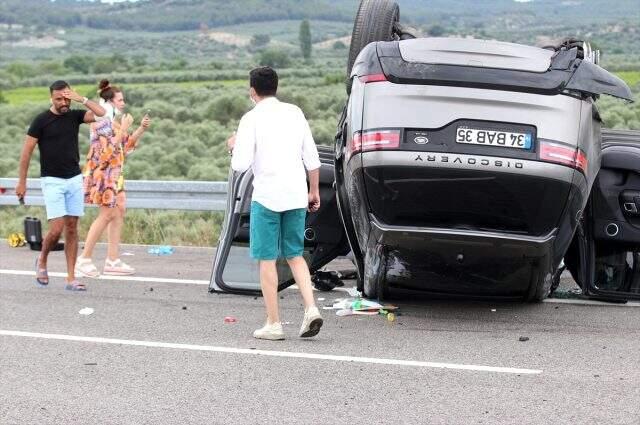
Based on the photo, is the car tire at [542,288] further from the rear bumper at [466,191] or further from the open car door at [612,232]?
the rear bumper at [466,191]

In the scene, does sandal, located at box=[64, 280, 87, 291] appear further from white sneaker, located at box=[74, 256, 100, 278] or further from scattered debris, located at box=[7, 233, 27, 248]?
scattered debris, located at box=[7, 233, 27, 248]

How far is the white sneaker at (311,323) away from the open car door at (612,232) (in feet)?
7.34

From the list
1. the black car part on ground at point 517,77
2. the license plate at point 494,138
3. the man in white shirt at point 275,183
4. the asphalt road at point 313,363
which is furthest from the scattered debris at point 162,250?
the license plate at point 494,138

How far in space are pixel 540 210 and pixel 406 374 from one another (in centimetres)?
161

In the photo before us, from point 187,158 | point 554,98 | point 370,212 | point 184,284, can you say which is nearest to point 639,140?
point 554,98

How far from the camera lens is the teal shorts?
26.0 ft

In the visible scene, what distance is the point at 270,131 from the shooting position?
7.91 metres

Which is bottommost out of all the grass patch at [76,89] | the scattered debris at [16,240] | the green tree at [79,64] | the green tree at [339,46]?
the green tree at [339,46]

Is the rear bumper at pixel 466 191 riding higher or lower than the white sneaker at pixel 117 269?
higher

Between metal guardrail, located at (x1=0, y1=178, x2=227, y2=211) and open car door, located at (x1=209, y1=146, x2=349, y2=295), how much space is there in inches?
148

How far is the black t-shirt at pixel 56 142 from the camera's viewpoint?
10.4 meters

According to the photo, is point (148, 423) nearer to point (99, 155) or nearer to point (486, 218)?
point (486, 218)

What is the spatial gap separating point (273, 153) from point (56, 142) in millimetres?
3112

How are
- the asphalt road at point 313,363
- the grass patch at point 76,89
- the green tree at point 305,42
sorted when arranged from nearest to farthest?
the asphalt road at point 313,363
the grass patch at point 76,89
the green tree at point 305,42
